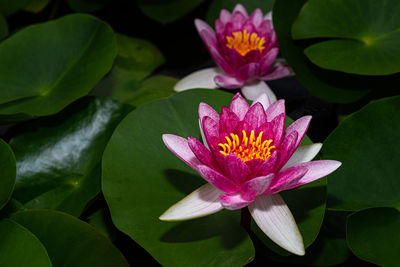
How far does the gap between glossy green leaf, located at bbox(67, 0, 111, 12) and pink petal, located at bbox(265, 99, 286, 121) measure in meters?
1.77

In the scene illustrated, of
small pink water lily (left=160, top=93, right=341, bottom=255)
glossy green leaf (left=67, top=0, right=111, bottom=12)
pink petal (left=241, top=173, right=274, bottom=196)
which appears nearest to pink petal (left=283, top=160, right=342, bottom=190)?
small pink water lily (left=160, top=93, right=341, bottom=255)

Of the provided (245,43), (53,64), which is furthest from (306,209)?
(53,64)

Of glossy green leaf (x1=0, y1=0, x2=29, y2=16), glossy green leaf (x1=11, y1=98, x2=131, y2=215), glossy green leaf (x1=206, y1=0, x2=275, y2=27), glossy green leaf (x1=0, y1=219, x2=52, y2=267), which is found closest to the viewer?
glossy green leaf (x1=0, y1=219, x2=52, y2=267)

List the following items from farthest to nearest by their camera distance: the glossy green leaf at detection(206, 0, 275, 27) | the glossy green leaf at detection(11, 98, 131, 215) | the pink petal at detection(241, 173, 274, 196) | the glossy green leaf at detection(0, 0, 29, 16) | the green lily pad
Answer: the glossy green leaf at detection(0, 0, 29, 16) → the glossy green leaf at detection(206, 0, 275, 27) → the green lily pad → the glossy green leaf at detection(11, 98, 131, 215) → the pink petal at detection(241, 173, 274, 196)

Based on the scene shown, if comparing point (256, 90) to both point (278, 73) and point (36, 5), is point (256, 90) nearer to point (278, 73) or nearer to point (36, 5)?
point (278, 73)

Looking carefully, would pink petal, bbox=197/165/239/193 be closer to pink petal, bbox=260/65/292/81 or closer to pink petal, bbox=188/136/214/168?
pink petal, bbox=188/136/214/168

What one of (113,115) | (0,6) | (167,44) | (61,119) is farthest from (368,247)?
(0,6)

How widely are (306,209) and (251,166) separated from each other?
309 mm

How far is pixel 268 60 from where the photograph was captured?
1803 mm

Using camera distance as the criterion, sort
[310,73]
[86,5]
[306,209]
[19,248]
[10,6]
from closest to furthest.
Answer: [19,248]
[306,209]
[310,73]
[10,6]
[86,5]

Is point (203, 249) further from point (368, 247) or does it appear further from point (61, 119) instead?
point (61, 119)

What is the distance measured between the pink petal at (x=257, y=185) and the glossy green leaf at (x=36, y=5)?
6.99ft

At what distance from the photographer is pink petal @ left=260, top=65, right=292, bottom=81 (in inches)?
73.9

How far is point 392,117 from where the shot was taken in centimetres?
137
